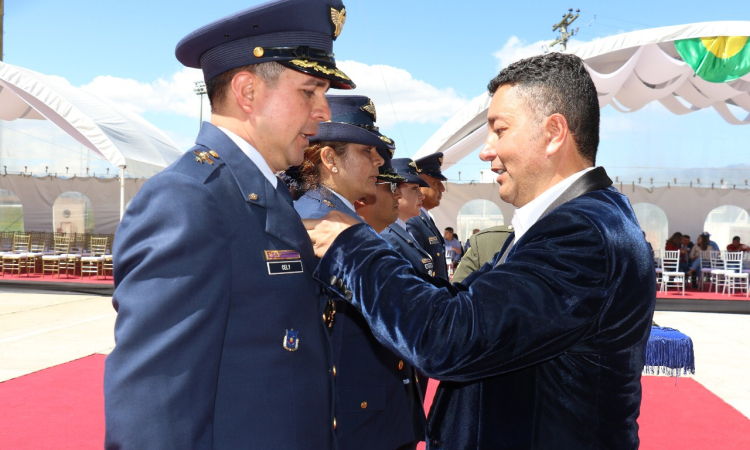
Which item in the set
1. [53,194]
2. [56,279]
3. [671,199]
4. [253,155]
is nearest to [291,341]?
[253,155]

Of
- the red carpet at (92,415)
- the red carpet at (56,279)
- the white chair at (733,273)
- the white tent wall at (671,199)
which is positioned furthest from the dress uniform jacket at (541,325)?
the white chair at (733,273)

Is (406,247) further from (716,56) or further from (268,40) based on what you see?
(716,56)

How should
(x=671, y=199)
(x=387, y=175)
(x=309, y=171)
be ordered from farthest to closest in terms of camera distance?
(x=671, y=199)
(x=387, y=175)
(x=309, y=171)

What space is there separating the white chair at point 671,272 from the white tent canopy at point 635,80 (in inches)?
166

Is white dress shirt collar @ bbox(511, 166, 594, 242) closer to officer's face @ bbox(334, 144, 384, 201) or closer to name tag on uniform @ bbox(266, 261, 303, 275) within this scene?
name tag on uniform @ bbox(266, 261, 303, 275)

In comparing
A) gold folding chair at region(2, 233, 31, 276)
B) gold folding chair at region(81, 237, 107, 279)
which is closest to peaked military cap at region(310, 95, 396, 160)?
gold folding chair at region(81, 237, 107, 279)

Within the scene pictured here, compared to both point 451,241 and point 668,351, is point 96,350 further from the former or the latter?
point 451,241

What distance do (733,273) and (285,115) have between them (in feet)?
54.4

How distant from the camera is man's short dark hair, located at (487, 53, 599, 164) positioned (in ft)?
5.46

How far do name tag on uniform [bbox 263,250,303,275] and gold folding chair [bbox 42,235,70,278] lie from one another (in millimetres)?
17659

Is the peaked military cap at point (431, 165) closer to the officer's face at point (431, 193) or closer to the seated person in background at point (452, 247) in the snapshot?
the officer's face at point (431, 193)

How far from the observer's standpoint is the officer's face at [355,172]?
9.48 feet

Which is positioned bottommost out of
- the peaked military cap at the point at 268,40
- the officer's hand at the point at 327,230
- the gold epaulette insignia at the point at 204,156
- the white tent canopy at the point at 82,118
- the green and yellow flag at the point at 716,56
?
the officer's hand at the point at 327,230

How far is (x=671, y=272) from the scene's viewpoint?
15570 millimetres
